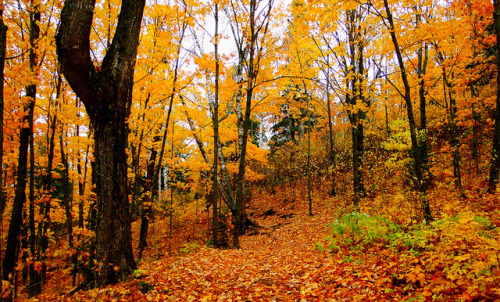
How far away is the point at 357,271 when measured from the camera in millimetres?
4551

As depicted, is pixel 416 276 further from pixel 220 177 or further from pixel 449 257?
pixel 220 177

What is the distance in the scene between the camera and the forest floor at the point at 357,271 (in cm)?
323

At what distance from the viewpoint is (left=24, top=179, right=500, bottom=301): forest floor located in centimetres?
323

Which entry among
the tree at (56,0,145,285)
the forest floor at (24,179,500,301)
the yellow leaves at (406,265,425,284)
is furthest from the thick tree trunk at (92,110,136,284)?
the yellow leaves at (406,265,425,284)

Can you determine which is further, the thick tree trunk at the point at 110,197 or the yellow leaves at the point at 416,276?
the thick tree trunk at the point at 110,197

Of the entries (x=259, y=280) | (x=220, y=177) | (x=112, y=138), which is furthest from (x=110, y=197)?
(x=220, y=177)

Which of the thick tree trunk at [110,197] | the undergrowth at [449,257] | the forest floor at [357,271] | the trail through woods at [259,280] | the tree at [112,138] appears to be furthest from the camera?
the thick tree trunk at [110,197]

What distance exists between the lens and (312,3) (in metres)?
7.41

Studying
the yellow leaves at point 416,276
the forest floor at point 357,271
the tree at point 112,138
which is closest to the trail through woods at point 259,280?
the forest floor at point 357,271

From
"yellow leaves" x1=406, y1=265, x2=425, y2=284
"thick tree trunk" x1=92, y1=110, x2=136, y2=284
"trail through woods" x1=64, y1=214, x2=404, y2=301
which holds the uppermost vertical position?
"thick tree trunk" x1=92, y1=110, x2=136, y2=284

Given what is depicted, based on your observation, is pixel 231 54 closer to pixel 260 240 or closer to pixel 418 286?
pixel 260 240

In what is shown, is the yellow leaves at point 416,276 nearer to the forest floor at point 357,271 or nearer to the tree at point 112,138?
the forest floor at point 357,271

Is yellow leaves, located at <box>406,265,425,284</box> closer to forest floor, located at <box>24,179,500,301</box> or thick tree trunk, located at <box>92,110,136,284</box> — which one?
forest floor, located at <box>24,179,500,301</box>

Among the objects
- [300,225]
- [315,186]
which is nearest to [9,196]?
[300,225]
